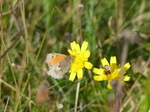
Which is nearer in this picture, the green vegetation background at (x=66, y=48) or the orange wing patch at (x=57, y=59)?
the orange wing patch at (x=57, y=59)

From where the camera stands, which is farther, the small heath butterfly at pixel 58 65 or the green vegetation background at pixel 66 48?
the green vegetation background at pixel 66 48

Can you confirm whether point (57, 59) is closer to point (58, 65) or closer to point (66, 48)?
point (58, 65)

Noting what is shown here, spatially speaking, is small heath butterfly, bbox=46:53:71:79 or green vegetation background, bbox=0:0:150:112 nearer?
small heath butterfly, bbox=46:53:71:79

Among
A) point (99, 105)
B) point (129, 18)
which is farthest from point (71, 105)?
point (129, 18)

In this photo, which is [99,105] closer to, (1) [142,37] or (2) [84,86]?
(2) [84,86]
